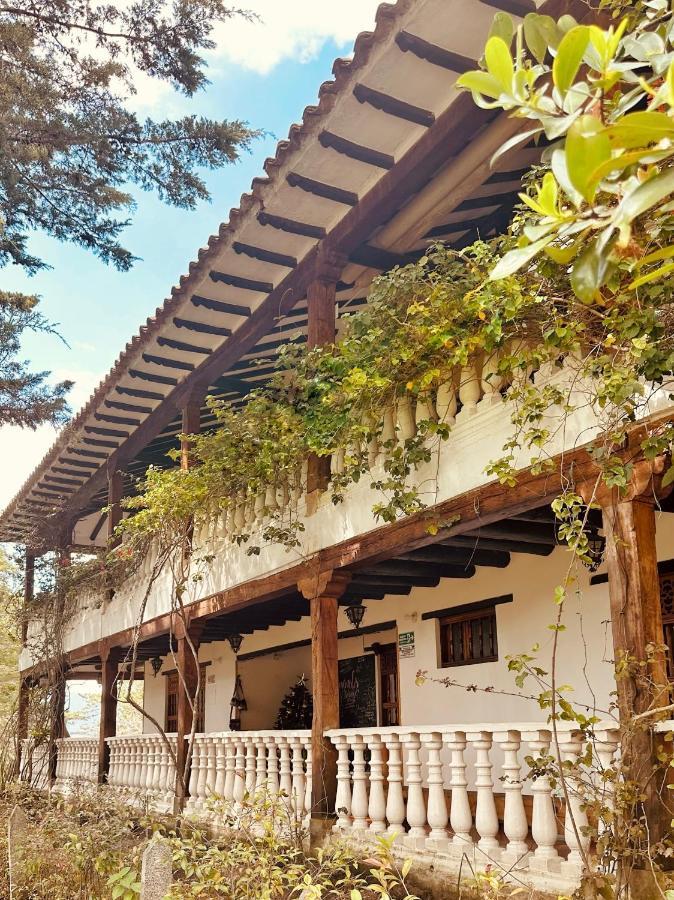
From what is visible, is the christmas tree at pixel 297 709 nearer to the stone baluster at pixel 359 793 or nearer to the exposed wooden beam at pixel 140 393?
the exposed wooden beam at pixel 140 393

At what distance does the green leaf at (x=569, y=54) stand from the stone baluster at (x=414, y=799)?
5.20 metres

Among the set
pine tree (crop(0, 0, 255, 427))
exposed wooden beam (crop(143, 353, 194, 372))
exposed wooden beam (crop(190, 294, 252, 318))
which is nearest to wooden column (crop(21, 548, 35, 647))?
exposed wooden beam (crop(143, 353, 194, 372))

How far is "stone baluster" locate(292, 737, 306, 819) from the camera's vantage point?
6734 mm

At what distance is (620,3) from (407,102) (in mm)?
2736

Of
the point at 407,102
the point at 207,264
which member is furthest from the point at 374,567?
the point at 407,102

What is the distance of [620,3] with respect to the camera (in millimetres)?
3188

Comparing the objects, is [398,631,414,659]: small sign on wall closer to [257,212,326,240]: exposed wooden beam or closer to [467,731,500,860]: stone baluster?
[467,731,500,860]: stone baluster

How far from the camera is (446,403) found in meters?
5.44

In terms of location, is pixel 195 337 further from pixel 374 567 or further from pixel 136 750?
pixel 136 750

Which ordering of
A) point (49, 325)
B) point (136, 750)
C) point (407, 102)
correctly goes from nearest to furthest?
1. point (407, 102)
2. point (49, 325)
3. point (136, 750)

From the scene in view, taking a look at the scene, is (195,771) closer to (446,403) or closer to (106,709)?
(106,709)

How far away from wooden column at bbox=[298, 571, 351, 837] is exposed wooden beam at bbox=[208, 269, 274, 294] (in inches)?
108

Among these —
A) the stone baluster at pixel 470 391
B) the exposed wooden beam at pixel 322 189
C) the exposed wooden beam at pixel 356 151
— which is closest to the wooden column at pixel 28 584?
the exposed wooden beam at pixel 322 189

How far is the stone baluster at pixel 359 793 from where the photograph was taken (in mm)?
6098
